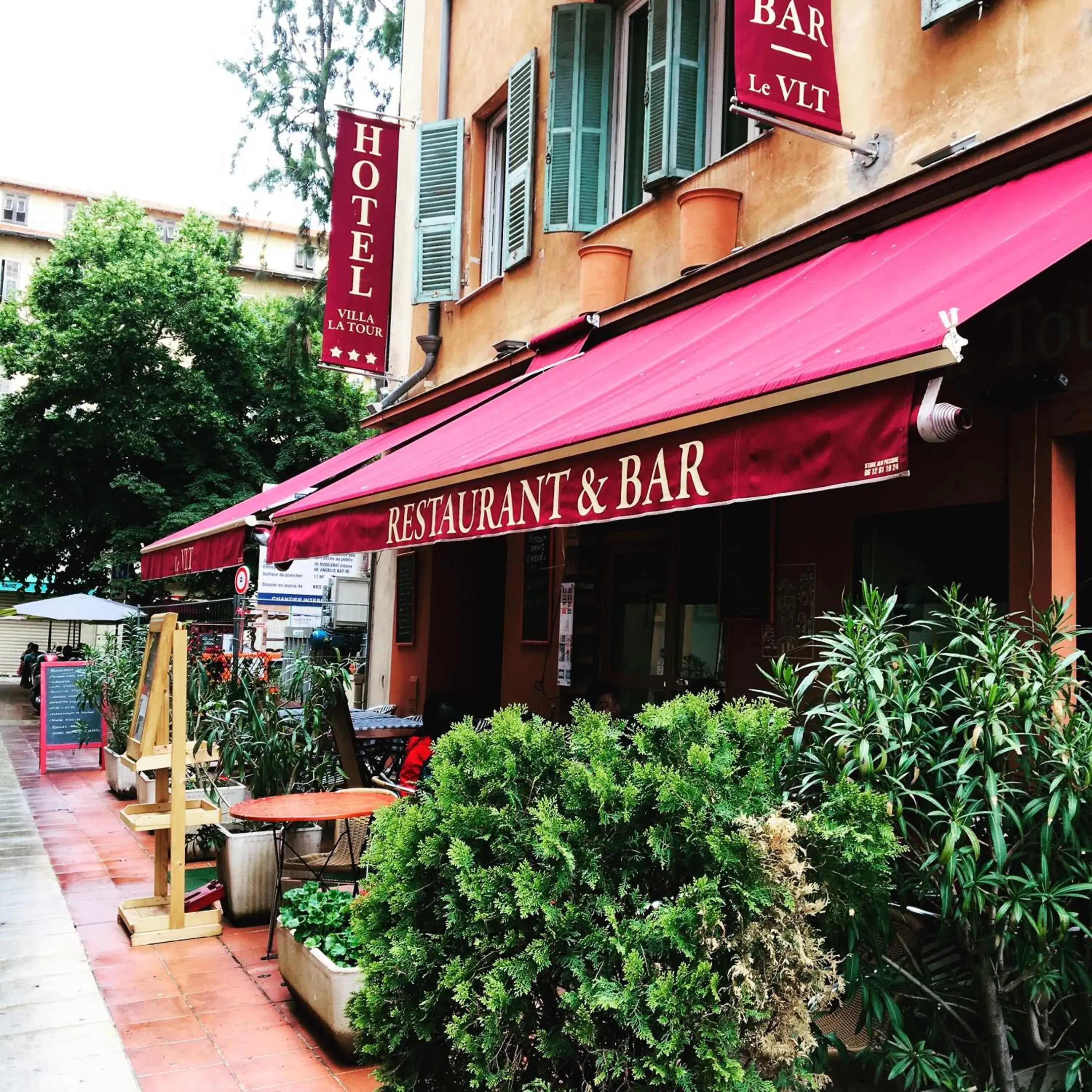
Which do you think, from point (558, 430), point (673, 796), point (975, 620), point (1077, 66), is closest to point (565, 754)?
point (673, 796)

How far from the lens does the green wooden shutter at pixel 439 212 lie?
34.8 feet

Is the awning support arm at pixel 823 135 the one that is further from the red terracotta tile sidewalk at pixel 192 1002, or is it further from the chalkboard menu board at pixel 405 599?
the chalkboard menu board at pixel 405 599

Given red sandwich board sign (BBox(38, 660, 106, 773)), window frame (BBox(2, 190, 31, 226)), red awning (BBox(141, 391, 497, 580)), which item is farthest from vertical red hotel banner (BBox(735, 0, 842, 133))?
window frame (BBox(2, 190, 31, 226))

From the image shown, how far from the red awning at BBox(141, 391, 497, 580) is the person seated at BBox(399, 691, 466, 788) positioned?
201cm

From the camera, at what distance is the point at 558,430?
4.74 m

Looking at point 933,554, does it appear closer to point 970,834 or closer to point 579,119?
point 970,834

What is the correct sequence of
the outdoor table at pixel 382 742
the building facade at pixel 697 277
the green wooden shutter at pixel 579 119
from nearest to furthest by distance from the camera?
1. the building facade at pixel 697 277
2. the green wooden shutter at pixel 579 119
3. the outdoor table at pixel 382 742

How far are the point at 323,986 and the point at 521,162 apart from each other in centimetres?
725

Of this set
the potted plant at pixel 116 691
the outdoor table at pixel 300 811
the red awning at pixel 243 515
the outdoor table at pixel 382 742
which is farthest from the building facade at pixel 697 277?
the potted plant at pixel 116 691

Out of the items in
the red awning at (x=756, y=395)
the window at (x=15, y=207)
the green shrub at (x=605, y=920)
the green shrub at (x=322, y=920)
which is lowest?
the green shrub at (x=322, y=920)

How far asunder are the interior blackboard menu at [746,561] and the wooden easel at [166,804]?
319cm

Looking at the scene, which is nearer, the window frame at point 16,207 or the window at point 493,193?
the window at point 493,193

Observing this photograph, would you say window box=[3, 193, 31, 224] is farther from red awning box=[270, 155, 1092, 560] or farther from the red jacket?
red awning box=[270, 155, 1092, 560]

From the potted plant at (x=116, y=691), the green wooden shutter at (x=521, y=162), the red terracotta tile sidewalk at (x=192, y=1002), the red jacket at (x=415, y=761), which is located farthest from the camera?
the potted plant at (x=116, y=691)
